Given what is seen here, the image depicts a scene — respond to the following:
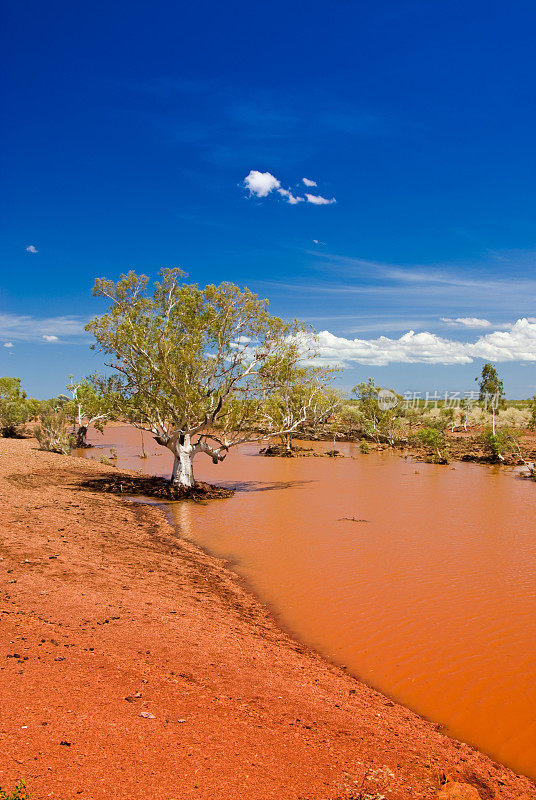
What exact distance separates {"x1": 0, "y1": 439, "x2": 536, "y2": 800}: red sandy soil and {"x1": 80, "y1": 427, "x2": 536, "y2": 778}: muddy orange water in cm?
76

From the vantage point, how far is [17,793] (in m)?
3.20

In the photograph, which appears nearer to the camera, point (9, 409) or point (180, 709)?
point (180, 709)

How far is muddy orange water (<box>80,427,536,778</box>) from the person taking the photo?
20.7 feet

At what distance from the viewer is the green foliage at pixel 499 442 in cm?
3419

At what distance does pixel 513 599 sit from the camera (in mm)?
9562

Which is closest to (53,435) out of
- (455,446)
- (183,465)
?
(183,465)

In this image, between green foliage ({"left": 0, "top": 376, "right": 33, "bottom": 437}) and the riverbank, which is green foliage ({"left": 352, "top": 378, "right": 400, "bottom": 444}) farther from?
green foliage ({"left": 0, "top": 376, "right": 33, "bottom": 437})

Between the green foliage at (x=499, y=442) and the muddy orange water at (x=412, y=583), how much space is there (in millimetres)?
11626

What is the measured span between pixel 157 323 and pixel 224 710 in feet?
52.4

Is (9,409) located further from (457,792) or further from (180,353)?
(457,792)

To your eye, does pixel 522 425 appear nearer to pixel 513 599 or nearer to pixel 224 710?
pixel 513 599

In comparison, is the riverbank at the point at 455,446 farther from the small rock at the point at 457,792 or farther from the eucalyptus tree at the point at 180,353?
the small rock at the point at 457,792

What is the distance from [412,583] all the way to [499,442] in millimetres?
27871

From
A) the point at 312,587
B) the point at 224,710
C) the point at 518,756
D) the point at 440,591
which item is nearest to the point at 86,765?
the point at 224,710
